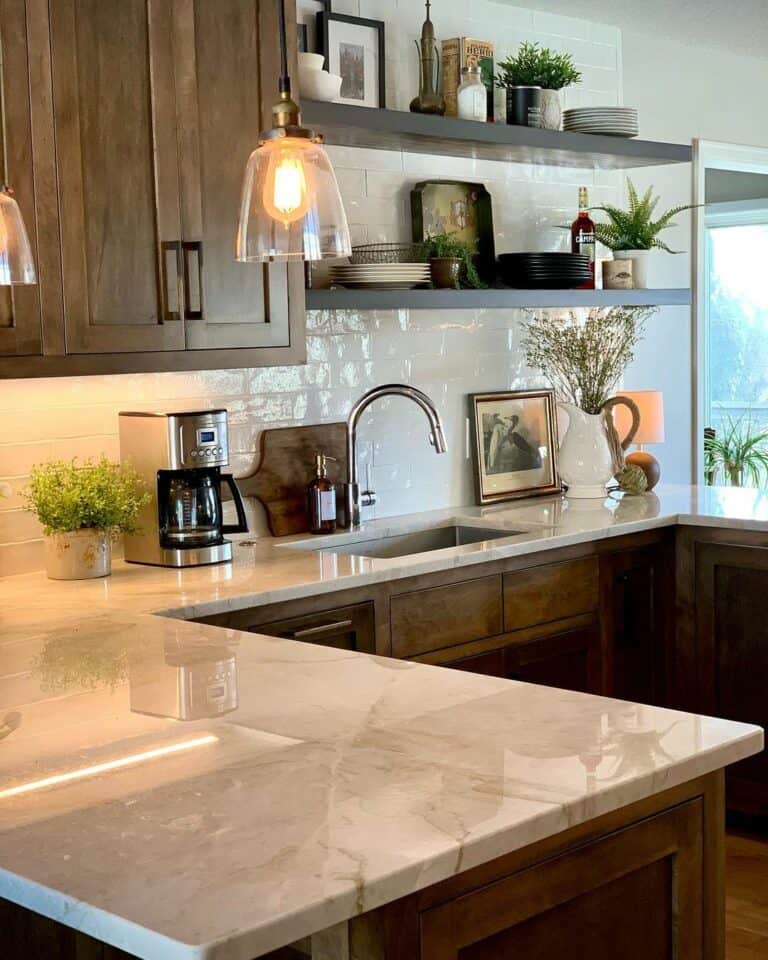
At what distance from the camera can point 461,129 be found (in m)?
4.04

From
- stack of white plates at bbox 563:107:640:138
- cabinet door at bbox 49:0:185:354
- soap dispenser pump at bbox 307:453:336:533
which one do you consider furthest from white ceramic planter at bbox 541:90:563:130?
cabinet door at bbox 49:0:185:354

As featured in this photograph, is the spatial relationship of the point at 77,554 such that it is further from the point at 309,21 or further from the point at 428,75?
the point at 428,75

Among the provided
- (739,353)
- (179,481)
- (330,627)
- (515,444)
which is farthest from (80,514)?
(739,353)

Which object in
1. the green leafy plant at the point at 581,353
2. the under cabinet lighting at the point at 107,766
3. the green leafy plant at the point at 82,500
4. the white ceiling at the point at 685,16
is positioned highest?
the white ceiling at the point at 685,16

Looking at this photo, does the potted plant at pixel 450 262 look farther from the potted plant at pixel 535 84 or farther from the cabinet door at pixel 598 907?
the cabinet door at pixel 598 907

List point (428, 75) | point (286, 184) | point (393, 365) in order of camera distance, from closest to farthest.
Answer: point (286, 184)
point (428, 75)
point (393, 365)

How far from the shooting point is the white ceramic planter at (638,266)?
4.76 meters

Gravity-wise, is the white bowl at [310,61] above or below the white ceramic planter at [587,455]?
above

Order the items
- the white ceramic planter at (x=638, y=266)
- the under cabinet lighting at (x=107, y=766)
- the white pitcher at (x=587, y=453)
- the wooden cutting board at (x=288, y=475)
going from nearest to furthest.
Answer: the under cabinet lighting at (x=107, y=766), the wooden cutting board at (x=288, y=475), the white pitcher at (x=587, y=453), the white ceramic planter at (x=638, y=266)

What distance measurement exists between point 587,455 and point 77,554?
1996 millimetres

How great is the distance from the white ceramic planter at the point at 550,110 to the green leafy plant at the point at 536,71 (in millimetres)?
49

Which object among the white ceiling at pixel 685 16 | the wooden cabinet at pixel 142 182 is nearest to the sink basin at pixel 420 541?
the wooden cabinet at pixel 142 182

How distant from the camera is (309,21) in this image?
396cm

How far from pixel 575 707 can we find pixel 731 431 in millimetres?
5258
